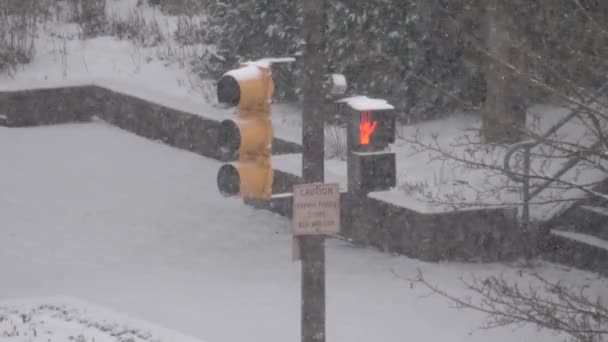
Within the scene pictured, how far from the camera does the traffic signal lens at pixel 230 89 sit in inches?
263

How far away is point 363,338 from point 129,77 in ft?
29.6

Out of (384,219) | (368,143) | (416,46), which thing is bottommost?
(384,219)

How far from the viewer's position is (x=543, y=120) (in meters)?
13.2

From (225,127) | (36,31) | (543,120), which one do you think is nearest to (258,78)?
(225,127)

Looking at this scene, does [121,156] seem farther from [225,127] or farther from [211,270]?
[225,127]

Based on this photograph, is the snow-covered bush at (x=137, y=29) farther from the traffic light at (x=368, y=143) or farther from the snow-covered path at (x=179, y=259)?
the traffic light at (x=368, y=143)

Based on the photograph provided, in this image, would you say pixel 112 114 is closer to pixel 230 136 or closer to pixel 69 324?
pixel 69 324

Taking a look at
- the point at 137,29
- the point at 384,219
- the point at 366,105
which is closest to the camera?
the point at 366,105

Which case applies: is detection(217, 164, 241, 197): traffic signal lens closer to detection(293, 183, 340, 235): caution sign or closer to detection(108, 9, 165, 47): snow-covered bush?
detection(293, 183, 340, 235): caution sign

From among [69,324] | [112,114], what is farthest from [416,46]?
[69,324]

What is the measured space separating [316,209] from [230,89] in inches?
32.8

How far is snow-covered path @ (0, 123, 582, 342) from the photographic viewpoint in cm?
918

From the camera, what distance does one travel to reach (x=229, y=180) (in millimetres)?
6820

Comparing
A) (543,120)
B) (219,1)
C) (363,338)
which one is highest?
(219,1)
